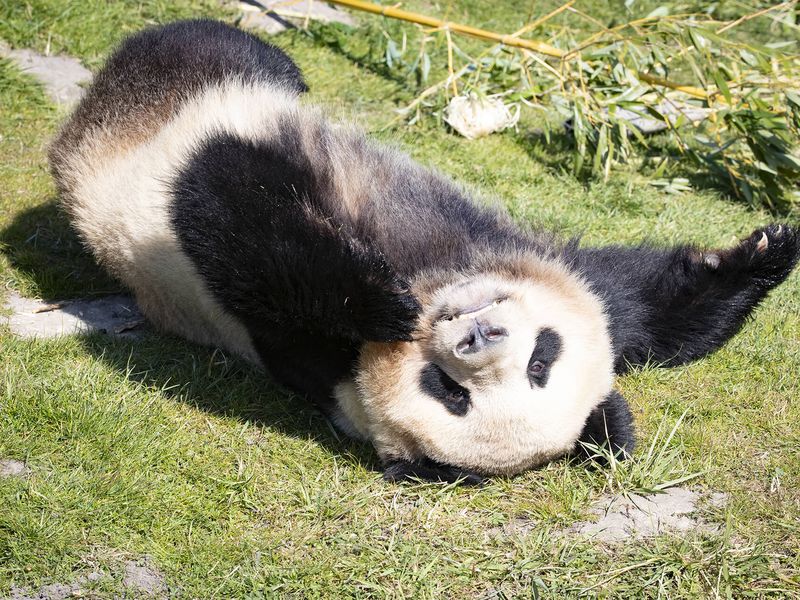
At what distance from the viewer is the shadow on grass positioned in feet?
12.7

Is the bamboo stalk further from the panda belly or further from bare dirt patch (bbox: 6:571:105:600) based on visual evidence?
bare dirt patch (bbox: 6:571:105:600)

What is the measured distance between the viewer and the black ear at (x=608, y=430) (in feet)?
11.9

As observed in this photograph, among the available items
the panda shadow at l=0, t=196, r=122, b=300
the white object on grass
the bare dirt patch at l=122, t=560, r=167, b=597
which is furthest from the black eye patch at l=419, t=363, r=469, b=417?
the white object on grass

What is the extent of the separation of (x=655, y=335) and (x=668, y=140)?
10.2ft

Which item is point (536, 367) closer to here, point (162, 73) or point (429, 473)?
point (429, 473)

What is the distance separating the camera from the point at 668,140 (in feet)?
22.8

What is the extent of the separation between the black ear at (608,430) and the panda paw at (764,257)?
109cm

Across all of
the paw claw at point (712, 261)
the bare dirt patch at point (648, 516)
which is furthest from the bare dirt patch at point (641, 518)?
the paw claw at point (712, 261)

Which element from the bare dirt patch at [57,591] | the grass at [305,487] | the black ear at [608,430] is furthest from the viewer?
the black ear at [608,430]

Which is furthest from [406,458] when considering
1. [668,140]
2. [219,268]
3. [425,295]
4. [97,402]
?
[668,140]

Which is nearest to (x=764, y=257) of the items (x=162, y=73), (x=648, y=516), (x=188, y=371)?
(x=648, y=516)

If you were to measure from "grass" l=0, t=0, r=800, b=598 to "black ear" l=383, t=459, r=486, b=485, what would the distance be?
0.15 ft

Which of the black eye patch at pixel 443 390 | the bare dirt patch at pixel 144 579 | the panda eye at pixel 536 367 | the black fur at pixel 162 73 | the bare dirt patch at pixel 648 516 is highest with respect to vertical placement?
the black fur at pixel 162 73

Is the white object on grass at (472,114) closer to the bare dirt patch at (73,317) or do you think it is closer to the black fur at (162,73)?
the black fur at (162,73)
